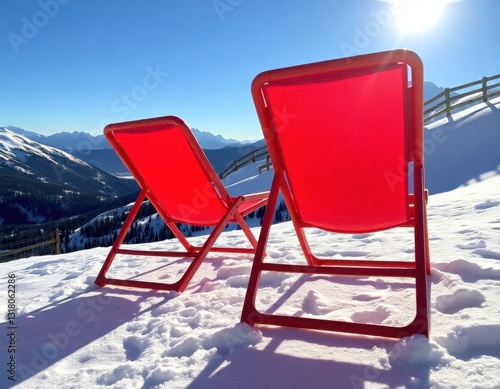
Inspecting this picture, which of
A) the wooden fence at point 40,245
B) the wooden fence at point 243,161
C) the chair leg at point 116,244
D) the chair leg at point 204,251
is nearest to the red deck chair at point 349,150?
the chair leg at point 204,251

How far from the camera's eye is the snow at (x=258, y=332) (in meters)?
1.20

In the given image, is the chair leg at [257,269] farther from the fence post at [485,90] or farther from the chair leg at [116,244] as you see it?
the fence post at [485,90]

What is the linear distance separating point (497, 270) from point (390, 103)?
3.74ft

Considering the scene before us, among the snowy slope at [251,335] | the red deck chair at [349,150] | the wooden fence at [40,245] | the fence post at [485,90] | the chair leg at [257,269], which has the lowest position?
the wooden fence at [40,245]

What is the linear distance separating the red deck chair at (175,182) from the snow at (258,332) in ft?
0.75

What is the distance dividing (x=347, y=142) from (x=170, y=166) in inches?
53.7

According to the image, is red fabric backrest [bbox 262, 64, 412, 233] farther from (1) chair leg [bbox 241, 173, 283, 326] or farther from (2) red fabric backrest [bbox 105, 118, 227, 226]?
(2) red fabric backrest [bbox 105, 118, 227, 226]

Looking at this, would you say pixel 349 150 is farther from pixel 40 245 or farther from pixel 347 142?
pixel 40 245

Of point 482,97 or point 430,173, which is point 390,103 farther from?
point 482,97

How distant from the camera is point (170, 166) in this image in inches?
102

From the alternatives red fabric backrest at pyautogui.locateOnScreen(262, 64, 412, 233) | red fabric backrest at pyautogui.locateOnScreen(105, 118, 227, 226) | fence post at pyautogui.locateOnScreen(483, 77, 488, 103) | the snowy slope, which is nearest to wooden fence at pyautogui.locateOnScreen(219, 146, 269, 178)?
fence post at pyautogui.locateOnScreen(483, 77, 488, 103)

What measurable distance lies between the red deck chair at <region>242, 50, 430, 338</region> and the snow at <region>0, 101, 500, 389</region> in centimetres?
13

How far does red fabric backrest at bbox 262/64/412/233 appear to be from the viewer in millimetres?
1579

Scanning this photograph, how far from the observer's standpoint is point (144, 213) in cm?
3675
